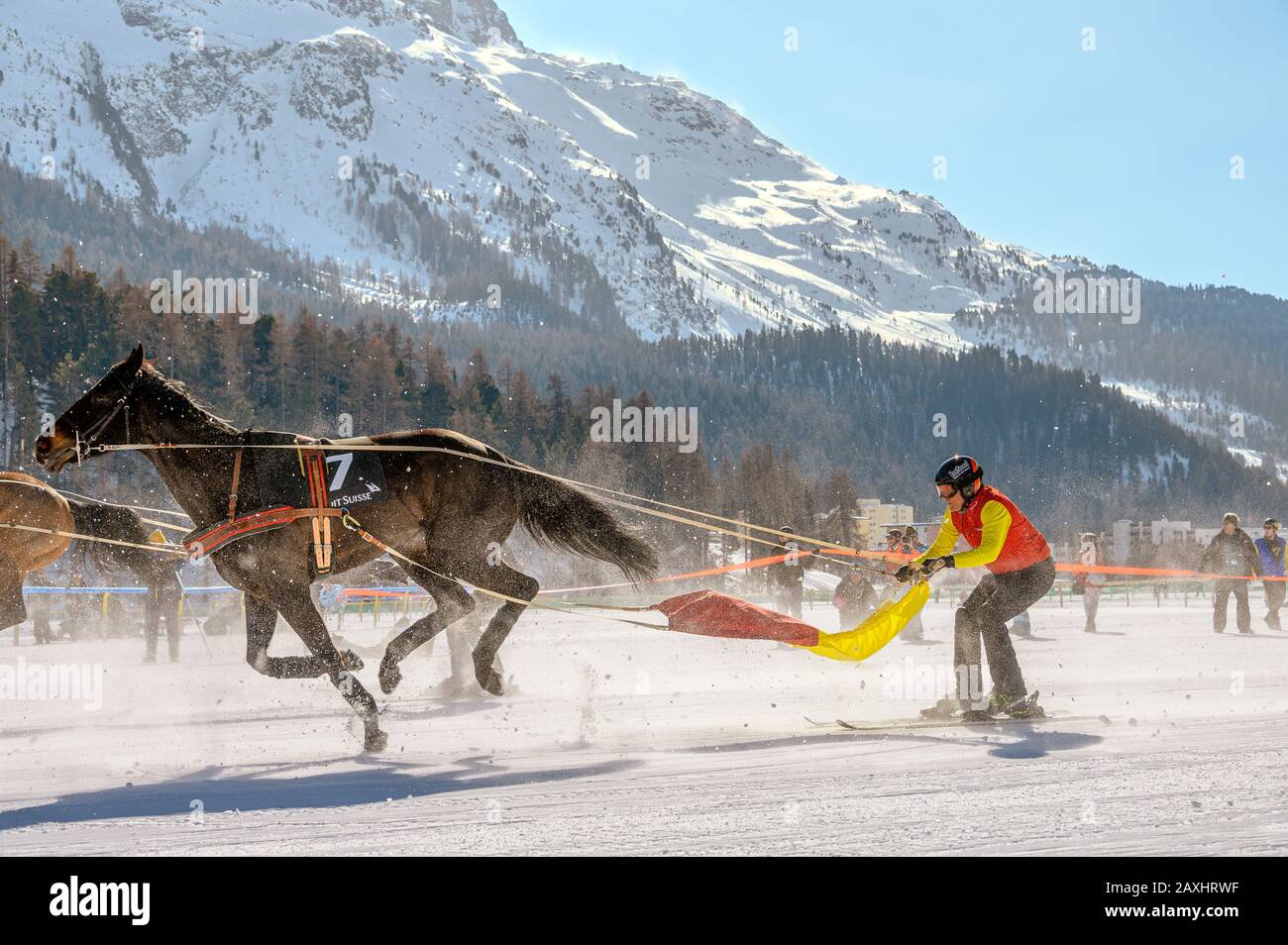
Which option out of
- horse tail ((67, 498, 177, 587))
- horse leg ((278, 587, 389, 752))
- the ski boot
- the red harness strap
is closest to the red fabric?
the ski boot

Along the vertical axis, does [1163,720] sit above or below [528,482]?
below

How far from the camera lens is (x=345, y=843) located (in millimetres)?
5438

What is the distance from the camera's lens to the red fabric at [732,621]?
8.70m

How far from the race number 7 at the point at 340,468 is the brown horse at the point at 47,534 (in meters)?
1.71

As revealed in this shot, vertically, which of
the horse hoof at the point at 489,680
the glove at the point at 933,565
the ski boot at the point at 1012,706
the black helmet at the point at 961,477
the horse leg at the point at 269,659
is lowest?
the ski boot at the point at 1012,706

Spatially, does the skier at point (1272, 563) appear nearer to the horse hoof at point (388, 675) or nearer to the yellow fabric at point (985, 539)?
the yellow fabric at point (985, 539)

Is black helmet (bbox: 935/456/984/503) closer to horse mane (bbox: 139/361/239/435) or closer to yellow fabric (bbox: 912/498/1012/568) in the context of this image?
yellow fabric (bbox: 912/498/1012/568)

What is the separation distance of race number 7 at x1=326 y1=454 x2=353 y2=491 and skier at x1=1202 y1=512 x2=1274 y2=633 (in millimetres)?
14504

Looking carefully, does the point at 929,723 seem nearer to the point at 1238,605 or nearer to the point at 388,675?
the point at 388,675

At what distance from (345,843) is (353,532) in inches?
127

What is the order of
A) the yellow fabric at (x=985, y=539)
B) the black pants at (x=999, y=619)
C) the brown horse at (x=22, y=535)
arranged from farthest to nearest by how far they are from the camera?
the brown horse at (x=22, y=535), the black pants at (x=999, y=619), the yellow fabric at (x=985, y=539)

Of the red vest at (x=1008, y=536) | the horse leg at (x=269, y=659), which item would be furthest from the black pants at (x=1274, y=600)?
the horse leg at (x=269, y=659)
